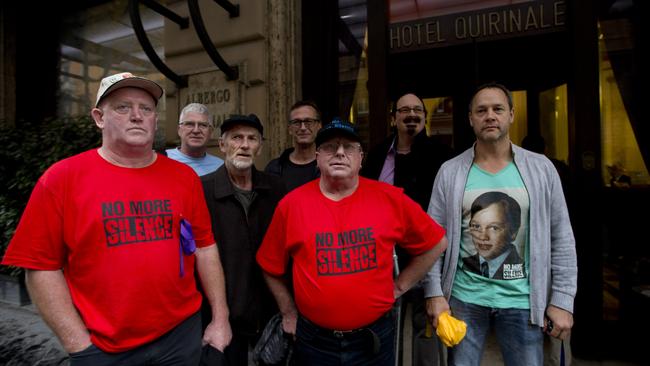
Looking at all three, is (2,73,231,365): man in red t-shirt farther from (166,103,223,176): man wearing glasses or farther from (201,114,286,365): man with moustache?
(166,103,223,176): man wearing glasses

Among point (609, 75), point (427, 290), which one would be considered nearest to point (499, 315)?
point (427, 290)

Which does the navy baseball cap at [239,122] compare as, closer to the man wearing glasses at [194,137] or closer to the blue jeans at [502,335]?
the man wearing glasses at [194,137]

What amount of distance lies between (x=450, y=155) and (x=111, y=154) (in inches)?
81.7

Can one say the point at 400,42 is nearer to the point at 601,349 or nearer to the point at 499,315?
the point at 499,315

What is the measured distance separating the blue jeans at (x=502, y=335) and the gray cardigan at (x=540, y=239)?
0.07 m

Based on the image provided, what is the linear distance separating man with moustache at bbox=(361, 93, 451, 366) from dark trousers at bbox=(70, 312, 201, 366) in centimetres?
132

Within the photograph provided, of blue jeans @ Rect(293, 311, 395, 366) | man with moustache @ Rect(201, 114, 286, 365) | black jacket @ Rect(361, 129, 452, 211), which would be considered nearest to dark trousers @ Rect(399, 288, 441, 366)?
blue jeans @ Rect(293, 311, 395, 366)

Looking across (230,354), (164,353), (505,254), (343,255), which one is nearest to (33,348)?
(230,354)

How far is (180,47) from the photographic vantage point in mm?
A: 4043

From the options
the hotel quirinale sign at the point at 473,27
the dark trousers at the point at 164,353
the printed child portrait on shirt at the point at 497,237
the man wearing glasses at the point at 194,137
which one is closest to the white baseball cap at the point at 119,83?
the dark trousers at the point at 164,353

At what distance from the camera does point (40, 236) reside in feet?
4.46

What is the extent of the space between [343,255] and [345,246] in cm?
4

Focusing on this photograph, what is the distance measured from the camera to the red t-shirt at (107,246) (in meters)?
1.38

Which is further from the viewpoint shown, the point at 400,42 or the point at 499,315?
the point at 400,42
